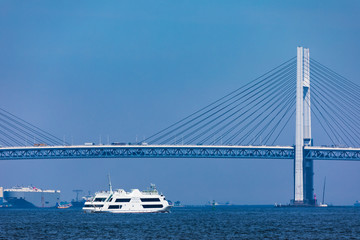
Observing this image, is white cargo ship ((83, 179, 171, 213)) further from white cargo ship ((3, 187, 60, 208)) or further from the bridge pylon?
white cargo ship ((3, 187, 60, 208))

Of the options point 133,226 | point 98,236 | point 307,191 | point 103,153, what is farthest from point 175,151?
point 98,236

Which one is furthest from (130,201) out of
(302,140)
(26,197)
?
(26,197)

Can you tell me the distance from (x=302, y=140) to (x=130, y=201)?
29.9 m

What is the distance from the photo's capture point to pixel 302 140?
362 feet

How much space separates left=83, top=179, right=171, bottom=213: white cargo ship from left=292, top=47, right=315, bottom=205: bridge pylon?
25611mm

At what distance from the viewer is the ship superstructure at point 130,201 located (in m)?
91.8

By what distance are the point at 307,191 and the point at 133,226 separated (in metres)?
52.9

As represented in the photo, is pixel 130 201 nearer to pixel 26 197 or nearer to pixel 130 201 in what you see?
pixel 130 201

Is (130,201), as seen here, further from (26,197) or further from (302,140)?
(26,197)

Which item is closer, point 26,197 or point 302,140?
point 302,140

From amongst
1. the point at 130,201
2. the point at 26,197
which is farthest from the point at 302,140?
the point at 26,197

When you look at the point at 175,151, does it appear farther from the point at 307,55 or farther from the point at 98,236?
the point at 98,236

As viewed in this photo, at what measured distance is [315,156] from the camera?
114000mm

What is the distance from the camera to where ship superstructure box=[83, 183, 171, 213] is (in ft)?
301
